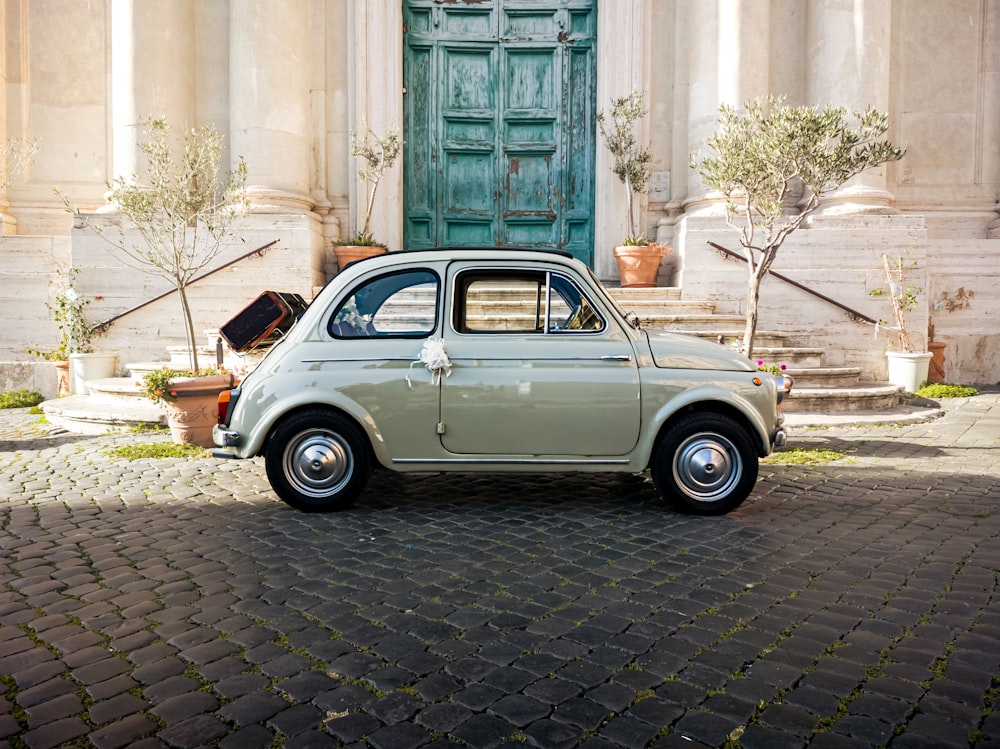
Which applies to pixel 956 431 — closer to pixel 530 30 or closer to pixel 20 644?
pixel 20 644

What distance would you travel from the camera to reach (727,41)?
11.5 meters

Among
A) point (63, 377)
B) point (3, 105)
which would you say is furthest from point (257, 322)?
point (3, 105)

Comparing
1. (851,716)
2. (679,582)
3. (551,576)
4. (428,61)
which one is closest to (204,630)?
(551,576)

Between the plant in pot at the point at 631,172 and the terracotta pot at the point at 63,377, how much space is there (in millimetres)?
7821

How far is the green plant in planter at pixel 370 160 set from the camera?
1165cm

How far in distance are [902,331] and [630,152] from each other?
4.73 meters

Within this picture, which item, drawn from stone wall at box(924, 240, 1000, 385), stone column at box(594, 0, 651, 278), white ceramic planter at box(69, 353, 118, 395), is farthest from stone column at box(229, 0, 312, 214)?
stone wall at box(924, 240, 1000, 385)

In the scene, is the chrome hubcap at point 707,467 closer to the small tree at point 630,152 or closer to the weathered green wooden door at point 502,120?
the small tree at point 630,152

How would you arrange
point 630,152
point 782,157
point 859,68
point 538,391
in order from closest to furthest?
point 538,391, point 782,157, point 859,68, point 630,152

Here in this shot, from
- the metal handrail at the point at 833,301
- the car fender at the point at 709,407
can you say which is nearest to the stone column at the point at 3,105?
the metal handrail at the point at 833,301

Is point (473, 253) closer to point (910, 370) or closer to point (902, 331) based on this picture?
point (910, 370)

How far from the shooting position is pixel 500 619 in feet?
10.3

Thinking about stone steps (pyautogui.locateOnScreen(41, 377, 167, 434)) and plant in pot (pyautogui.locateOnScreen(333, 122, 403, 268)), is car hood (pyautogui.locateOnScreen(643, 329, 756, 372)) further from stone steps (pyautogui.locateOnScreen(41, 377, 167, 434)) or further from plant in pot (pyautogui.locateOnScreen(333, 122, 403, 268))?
plant in pot (pyautogui.locateOnScreen(333, 122, 403, 268))

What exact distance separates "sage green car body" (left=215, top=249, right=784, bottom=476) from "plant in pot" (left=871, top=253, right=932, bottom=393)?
6122mm
